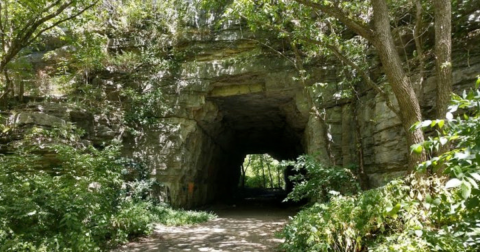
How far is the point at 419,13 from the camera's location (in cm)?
559

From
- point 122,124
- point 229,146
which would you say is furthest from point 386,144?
point 229,146

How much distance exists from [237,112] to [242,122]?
1.43m

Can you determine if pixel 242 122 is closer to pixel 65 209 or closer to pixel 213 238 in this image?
pixel 213 238

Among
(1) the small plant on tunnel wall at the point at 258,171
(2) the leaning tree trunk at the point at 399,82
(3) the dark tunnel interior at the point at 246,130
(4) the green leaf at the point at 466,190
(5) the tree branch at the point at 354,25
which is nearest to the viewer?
(4) the green leaf at the point at 466,190

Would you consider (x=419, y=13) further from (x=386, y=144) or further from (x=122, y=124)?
(x=122, y=124)

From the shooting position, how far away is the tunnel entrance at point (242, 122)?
1022cm

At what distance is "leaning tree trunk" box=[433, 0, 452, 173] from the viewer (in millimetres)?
4477

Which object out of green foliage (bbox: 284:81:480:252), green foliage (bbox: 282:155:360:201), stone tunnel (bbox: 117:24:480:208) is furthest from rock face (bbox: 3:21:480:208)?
green foliage (bbox: 284:81:480:252)

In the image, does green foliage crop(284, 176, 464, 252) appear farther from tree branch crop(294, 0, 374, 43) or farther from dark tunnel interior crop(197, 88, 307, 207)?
dark tunnel interior crop(197, 88, 307, 207)

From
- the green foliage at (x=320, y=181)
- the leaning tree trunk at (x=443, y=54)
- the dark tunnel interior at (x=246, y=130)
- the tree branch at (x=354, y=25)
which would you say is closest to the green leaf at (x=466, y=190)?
the leaning tree trunk at (x=443, y=54)

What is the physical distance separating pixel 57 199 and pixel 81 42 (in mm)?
5914

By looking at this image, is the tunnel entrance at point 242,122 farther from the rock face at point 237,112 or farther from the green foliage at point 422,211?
the green foliage at point 422,211

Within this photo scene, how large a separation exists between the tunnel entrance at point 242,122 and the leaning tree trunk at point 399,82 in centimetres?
465

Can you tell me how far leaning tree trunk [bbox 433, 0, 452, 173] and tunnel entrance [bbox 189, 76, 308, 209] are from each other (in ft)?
16.6
